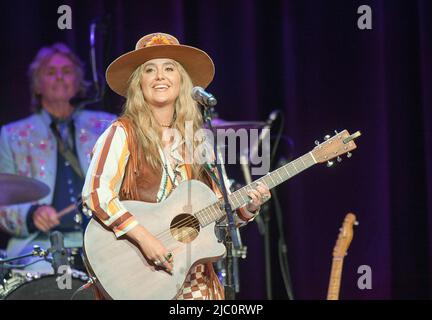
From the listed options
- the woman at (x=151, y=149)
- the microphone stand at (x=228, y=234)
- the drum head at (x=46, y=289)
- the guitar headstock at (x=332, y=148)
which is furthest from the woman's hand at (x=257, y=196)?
the drum head at (x=46, y=289)

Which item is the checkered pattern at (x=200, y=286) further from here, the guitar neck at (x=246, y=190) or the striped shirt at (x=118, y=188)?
the guitar neck at (x=246, y=190)

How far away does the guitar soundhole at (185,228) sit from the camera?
316 cm

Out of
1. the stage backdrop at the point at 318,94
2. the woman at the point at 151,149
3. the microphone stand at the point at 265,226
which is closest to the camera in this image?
the woman at the point at 151,149

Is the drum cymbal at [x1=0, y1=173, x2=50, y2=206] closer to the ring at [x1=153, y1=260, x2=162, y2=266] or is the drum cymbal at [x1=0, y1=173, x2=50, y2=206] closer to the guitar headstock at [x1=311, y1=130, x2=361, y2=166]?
Answer: the ring at [x1=153, y1=260, x2=162, y2=266]

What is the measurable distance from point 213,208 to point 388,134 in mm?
2630

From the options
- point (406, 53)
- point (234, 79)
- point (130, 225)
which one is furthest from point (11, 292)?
point (406, 53)

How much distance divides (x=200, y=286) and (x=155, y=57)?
118 centimetres

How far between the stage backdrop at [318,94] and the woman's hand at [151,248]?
2.53 metres

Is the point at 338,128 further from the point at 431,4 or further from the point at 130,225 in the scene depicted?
the point at 130,225

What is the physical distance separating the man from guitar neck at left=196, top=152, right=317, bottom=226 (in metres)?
2.23

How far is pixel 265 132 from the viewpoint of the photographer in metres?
5.22

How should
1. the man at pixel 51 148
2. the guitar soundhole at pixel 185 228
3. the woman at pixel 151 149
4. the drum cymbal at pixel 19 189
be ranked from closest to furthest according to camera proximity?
the woman at pixel 151 149 < the guitar soundhole at pixel 185 228 < the drum cymbal at pixel 19 189 < the man at pixel 51 148

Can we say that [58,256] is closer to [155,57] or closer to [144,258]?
[144,258]

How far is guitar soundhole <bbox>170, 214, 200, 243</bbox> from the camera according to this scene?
10.4 feet
